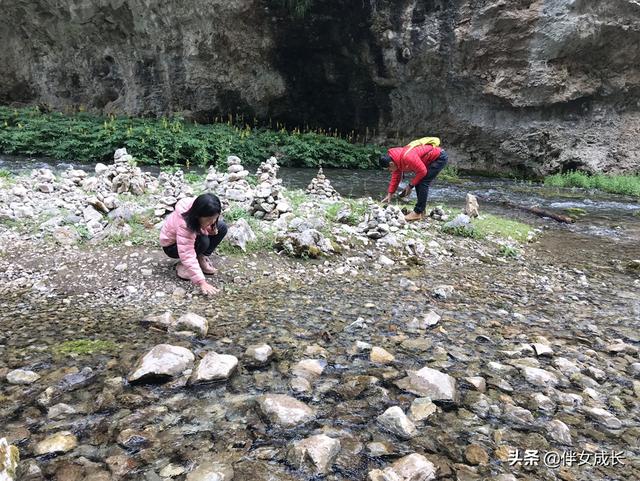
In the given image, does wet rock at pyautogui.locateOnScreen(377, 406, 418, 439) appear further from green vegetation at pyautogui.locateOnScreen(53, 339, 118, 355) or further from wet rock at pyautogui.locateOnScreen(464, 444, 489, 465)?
green vegetation at pyautogui.locateOnScreen(53, 339, 118, 355)

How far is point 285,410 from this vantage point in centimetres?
212

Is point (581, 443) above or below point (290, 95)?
below

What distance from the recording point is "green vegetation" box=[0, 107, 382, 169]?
45.0 ft

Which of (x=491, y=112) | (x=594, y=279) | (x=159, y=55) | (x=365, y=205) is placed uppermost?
(x=159, y=55)

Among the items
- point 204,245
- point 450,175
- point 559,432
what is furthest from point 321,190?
point 450,175

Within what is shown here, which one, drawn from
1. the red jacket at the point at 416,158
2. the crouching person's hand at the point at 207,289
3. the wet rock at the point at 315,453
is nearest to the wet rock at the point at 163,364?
the wet rock at the point at 315,453

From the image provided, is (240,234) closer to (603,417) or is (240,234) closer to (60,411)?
(60,411)

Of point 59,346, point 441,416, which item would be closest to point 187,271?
point 59,346

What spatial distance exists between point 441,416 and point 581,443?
26.4 inches

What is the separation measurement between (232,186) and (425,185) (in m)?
3.27

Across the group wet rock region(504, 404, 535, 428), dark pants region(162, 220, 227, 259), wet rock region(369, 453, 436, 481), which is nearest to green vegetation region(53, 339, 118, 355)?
dark pants region(162, 220, 227, 259)

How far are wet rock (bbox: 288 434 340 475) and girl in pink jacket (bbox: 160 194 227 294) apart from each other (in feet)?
6.87

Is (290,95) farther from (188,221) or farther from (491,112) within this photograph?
(188,221)

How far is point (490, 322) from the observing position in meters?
3.45
